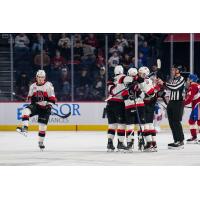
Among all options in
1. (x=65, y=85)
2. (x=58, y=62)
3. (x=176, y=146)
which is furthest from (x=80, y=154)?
(x=58, y=62)

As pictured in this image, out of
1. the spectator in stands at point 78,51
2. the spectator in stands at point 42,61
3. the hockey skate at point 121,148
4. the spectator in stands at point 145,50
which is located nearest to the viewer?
the hockey skate at point 121,148

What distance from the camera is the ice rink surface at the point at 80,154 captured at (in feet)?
41.7

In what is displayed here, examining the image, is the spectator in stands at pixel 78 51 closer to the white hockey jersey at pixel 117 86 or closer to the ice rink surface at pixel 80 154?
the ice rink surface at pixel 80 154

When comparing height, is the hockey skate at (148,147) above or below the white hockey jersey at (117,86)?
below

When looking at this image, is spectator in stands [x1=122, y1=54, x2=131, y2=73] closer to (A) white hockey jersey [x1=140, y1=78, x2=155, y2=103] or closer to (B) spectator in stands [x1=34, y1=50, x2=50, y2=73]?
(B) spectator in stands [x1=34, y1=50, x2=50, y2=73]

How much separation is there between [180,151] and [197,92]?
1.85m

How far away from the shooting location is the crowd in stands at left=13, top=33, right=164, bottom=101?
2072 centimetres

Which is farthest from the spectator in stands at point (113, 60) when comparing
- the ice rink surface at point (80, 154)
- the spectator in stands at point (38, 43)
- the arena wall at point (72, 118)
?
the ice rink surface at point (80, 154)

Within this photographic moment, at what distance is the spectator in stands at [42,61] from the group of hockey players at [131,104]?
7.13 metres

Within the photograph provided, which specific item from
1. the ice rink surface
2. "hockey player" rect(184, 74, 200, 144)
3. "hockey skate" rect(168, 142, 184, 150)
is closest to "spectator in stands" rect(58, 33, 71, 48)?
the ice rink surface

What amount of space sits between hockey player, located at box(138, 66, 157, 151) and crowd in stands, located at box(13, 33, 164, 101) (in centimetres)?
645

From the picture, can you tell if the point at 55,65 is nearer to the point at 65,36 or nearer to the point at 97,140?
the point at 65,36

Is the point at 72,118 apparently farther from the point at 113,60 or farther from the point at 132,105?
the point at 132,105
